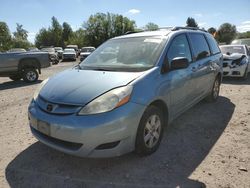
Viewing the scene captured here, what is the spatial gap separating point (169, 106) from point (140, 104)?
2.70 ft

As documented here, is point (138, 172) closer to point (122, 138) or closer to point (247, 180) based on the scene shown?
point (122, 138)

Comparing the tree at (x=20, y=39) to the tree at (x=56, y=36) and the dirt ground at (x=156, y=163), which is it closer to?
the tree at (x=56, y=36)

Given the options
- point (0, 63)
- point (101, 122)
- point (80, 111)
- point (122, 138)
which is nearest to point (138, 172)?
point (122, 138)

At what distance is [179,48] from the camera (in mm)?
3994

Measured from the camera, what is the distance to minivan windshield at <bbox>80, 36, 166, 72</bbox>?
3487mm

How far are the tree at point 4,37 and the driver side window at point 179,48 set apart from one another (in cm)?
5296

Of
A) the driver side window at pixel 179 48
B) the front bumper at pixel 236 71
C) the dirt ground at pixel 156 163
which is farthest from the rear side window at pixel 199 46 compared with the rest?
the front bumper at pixel 236 71

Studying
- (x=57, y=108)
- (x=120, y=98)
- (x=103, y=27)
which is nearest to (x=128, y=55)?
(x=120, y=98)

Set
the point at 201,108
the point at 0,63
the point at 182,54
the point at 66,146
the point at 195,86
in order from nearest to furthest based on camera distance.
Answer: the point at 66,146
the point at 182,54
the point at 195,86
the point at 201,108
the point at 0,63

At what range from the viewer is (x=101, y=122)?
2615 mm

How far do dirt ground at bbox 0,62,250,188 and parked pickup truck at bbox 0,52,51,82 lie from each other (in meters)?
6.10

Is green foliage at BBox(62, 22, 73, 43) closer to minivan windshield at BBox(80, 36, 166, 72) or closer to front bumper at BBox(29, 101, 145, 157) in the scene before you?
minivan windshield at BBox(80, 36, 166, 72)

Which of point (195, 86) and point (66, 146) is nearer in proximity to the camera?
point (66, 146)

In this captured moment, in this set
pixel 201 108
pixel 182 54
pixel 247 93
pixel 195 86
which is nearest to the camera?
pixel 182 54
